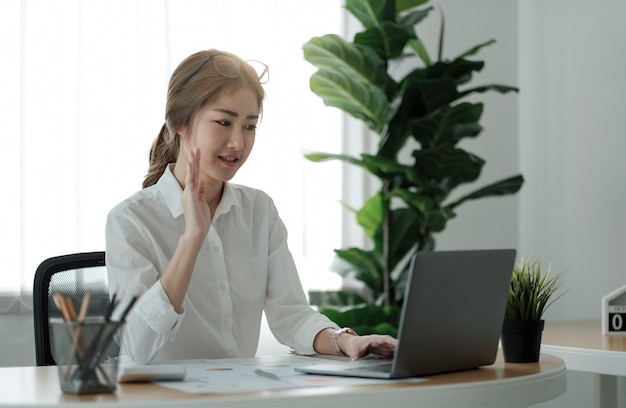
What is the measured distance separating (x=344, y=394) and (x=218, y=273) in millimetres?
791

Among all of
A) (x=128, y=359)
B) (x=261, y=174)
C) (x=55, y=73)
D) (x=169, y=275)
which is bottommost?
(x=128, y=359)

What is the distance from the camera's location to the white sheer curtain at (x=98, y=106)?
305 centimetres

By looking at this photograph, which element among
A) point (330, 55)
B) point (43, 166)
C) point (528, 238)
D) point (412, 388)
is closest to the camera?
point (412, 388)

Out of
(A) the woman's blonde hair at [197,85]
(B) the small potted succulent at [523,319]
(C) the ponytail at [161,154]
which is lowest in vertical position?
(B) the small potted succulent at [523,319]

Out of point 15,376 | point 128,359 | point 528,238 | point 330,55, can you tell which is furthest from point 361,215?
point 15,376

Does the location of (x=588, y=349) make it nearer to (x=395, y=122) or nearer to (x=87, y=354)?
(x=87, y=354)

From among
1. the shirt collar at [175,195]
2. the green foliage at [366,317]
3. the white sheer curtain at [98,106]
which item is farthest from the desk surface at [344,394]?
the green foliage at [366,317]

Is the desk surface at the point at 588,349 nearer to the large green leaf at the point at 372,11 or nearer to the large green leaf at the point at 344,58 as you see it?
the large green leaf at the point at 344,58

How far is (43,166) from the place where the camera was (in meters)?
3.11

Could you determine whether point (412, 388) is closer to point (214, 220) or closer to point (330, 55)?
point (214, 220)

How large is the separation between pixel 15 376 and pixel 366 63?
7.20 ft

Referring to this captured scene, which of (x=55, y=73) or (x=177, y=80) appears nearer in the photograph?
(x=177, y=80)

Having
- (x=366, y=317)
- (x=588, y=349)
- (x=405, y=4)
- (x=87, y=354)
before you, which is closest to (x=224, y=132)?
(x=87, y=354)

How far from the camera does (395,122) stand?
3455mm
